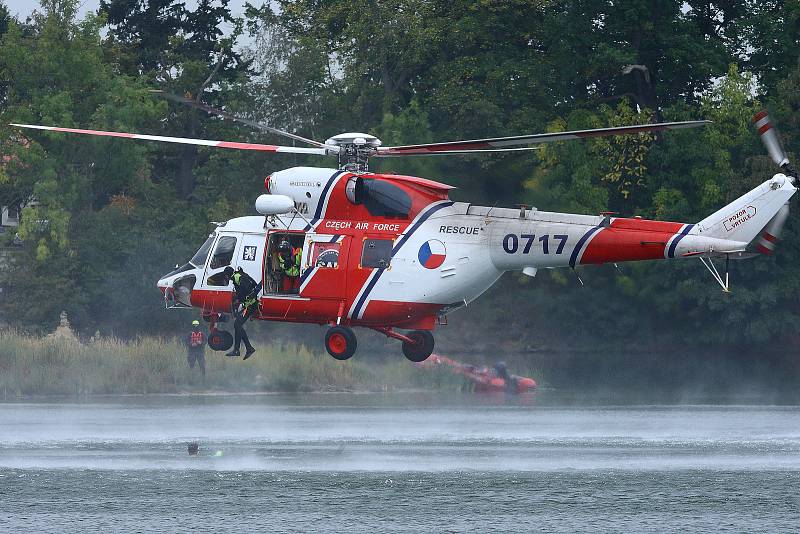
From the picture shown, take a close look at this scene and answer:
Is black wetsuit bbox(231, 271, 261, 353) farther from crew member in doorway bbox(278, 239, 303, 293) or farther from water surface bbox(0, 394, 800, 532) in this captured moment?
water surface bbox(0, 394, 800, 532)

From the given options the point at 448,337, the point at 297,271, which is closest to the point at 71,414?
the point at 448,337

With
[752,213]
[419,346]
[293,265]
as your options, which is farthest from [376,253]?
[752,213]

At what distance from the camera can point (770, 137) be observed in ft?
119

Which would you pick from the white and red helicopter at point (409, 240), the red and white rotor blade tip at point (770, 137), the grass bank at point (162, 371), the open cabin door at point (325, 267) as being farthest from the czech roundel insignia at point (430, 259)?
the grass bank at point (162, 371)

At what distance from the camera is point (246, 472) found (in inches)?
2144

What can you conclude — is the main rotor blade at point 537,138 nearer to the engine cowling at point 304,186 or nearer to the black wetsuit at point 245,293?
the engine cowling at point 304,186

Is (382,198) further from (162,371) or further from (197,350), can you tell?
(162,371)

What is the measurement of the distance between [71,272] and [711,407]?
29.5 metres

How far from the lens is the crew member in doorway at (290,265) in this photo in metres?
38.5

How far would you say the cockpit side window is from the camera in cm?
3938

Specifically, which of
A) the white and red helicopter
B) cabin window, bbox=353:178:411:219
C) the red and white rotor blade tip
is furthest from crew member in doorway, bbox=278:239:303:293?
the red and white rotor blade tip

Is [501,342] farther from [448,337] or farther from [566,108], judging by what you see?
[566,108]

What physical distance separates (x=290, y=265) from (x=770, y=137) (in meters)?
10.9

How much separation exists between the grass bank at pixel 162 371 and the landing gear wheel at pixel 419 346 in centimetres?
2901
